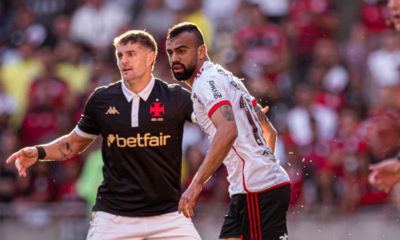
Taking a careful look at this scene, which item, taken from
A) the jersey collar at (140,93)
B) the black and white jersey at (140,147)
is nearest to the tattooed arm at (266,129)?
the black and white jersey at (140,147)

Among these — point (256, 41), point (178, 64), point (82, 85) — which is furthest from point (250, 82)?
point (178, 64)

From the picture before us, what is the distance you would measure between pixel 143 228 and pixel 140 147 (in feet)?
2.63

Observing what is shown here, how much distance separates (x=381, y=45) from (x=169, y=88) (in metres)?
6.26

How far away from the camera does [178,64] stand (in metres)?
7.41

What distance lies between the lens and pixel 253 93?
12.1 meters

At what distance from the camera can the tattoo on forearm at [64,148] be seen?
846 cm

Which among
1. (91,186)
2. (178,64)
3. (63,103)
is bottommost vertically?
(91,186)

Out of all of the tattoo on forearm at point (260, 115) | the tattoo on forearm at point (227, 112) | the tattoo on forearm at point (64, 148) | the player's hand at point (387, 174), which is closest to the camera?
the player's hand at point (387, 174)

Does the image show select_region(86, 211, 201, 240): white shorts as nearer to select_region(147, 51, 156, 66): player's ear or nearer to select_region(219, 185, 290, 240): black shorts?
select_region(219, 185, 290, 240): black shorts

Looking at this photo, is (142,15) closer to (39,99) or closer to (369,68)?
(39,99)

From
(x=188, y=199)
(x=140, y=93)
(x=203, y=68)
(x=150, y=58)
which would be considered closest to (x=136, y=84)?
(x=140, y=93)

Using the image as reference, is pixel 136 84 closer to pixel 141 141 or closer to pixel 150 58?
pixel 150 58

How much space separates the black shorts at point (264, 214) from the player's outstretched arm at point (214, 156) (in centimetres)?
67

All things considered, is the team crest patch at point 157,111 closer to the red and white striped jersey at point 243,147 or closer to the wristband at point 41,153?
Answer: the red and white striped jersey at point 243,147
